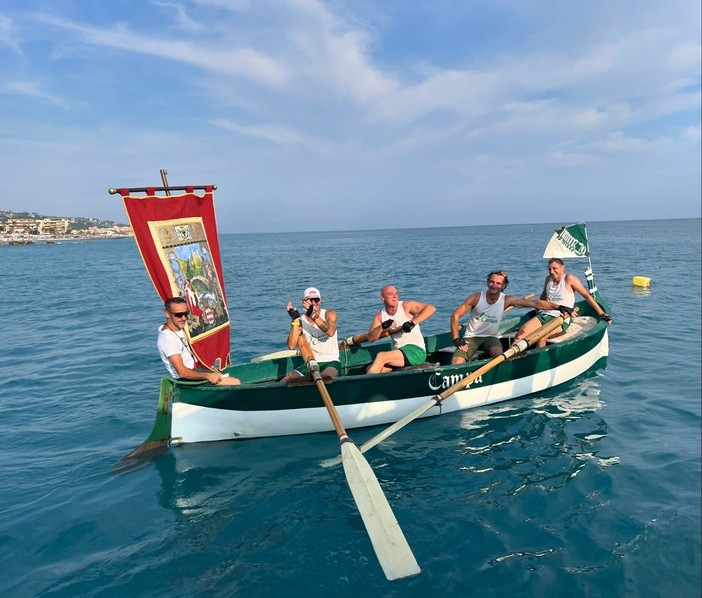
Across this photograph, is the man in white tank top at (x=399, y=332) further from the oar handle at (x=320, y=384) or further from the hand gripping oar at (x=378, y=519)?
the hand gripping oar at (x=378, y=519)

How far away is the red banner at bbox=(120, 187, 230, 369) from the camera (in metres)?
6.84

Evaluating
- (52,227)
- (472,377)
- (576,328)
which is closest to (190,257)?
(472,377)

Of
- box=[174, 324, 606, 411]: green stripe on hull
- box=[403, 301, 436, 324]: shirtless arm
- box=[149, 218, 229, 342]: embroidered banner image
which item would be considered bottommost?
box=[174, 324, 606, 411]: green stripe on hull

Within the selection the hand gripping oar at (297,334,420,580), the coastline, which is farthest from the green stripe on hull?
the coastline

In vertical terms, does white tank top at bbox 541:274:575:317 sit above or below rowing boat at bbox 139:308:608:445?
above

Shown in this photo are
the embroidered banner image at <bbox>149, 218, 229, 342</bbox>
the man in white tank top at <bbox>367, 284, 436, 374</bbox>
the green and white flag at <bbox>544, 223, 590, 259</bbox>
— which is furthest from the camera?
the green and white flag at <bbox>544, 223, 590, 259</bbox>

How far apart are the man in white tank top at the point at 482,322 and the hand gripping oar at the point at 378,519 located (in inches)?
141

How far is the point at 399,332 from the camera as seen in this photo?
816 cm

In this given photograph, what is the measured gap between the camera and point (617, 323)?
1527 cm

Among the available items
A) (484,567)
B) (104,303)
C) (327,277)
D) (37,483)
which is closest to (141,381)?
(37,483)

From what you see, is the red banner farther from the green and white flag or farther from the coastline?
the coastline

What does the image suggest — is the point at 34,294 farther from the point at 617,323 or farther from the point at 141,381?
the point at 617,323

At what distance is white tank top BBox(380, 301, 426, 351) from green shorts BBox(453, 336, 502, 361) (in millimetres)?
985

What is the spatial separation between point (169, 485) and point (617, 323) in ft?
49.3
